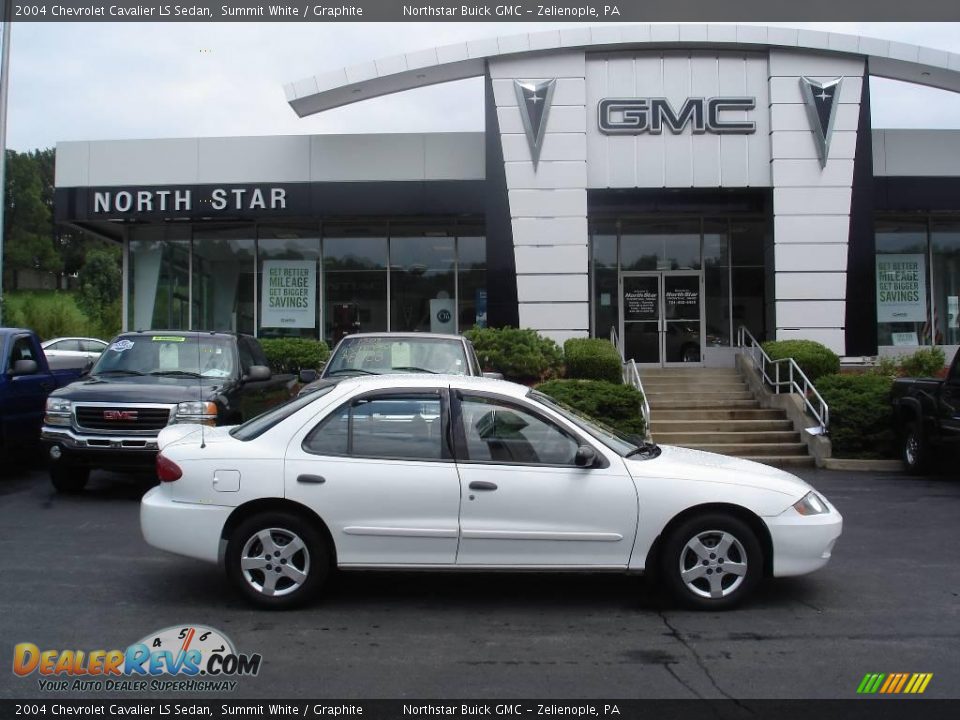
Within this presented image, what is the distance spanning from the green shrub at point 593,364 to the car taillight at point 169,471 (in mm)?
10841

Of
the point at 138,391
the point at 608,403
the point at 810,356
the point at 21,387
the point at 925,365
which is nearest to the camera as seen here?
the point at 138,391

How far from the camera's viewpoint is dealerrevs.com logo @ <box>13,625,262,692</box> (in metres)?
4.58

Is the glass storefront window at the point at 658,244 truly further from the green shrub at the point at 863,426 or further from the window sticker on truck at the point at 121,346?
the window sticker on truck at the point at 121,346

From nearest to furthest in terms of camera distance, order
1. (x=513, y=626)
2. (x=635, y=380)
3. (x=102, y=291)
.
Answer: (x=513, y=626) → (x=635, y=380) → (x=102, y=291)

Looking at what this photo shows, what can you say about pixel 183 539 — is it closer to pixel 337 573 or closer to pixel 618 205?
pixel 337 573

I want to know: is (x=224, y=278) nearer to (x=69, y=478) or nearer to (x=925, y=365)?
(x=69, y=478)

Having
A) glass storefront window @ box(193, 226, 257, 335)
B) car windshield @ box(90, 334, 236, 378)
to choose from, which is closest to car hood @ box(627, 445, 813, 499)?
car windshield @ box(90, 334, 236, 378)

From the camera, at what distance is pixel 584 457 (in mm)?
5688

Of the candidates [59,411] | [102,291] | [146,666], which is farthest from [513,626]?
[102,291]

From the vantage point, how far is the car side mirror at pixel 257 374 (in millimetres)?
10633

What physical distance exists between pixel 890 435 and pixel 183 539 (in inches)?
431

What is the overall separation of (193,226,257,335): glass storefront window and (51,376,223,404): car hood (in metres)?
11.1

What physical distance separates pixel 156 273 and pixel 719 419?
530 inches

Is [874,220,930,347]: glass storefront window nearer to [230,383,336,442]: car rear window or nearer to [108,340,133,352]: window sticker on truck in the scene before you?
[108,340,133,352]: window sticker on truck
